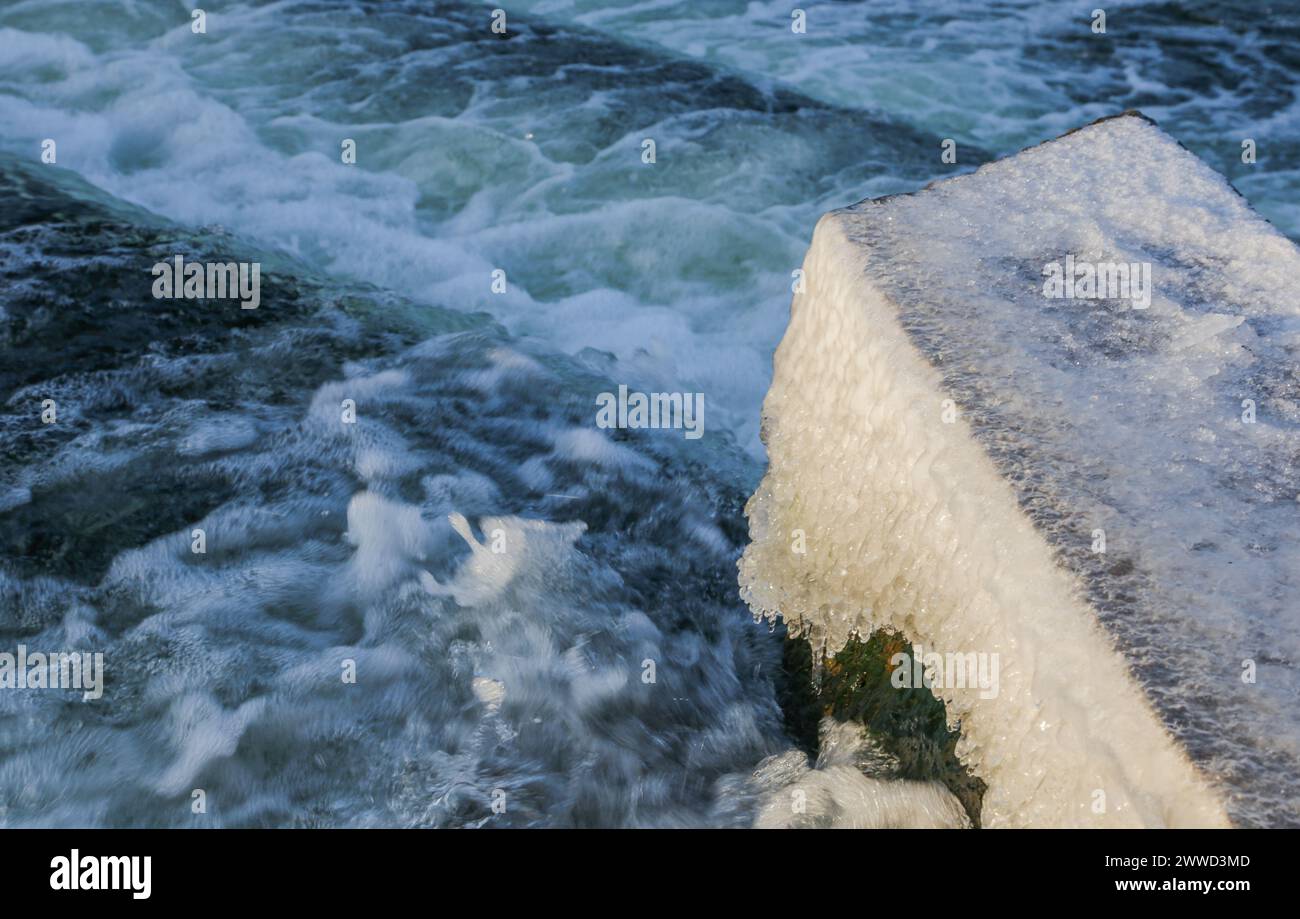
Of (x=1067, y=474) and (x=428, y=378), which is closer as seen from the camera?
(x=1067, y=474)

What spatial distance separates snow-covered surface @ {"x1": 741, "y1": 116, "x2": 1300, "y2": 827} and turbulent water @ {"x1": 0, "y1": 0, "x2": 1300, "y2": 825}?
0.48 metres

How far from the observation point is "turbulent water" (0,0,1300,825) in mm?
2857

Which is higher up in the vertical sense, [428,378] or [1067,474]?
[1067,474]

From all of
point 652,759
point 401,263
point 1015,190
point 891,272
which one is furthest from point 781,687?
point 401,263

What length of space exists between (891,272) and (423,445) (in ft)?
6.35

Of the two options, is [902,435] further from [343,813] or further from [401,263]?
[401,263]

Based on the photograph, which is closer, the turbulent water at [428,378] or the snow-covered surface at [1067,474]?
the snow-covered surface at [1067,474]

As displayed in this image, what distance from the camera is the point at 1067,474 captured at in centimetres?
213

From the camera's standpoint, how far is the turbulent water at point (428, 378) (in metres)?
2.86

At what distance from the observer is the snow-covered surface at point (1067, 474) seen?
Answer: 182 cm

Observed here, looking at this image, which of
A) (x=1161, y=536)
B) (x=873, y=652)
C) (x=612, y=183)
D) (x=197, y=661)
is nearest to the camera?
(x=1161, y=536)

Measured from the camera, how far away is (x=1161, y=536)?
2.02 metres

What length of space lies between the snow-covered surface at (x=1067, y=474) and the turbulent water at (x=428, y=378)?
477 millimetres

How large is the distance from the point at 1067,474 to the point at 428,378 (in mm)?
2759
